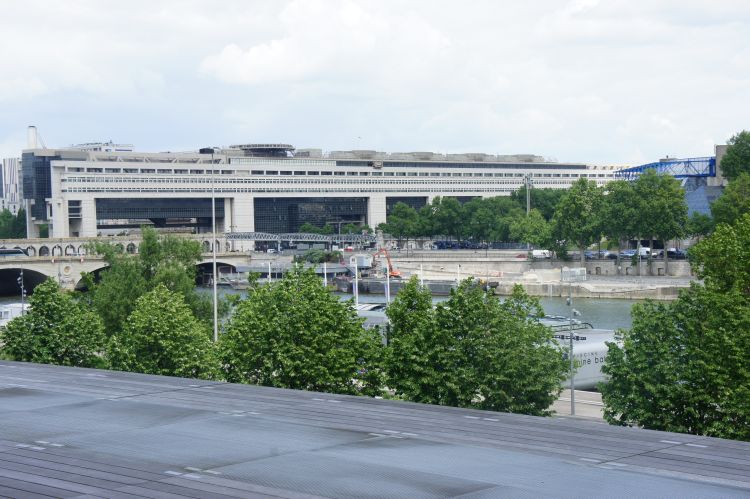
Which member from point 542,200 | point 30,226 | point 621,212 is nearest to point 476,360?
point 621,212

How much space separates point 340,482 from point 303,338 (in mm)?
10878

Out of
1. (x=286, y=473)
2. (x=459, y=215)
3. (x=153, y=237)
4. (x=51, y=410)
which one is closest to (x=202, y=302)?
(x=153, y=237)

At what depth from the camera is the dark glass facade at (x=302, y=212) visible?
11294 cm

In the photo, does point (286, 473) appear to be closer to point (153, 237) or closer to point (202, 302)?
point (202, 302)

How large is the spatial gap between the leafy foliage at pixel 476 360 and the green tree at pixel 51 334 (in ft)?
29.0

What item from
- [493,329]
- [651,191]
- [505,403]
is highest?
[651,191]

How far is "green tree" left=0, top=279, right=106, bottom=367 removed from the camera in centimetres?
2573

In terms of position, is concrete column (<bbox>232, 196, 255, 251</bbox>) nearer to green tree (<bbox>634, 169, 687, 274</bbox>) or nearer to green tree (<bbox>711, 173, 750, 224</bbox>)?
green tree (<bbox>634, 169, 687, 274</bbox>)

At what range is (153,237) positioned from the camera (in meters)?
39.1

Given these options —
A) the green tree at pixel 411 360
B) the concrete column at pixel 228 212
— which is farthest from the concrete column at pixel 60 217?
the green tree at pixel 411 360

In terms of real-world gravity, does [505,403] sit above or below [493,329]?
below

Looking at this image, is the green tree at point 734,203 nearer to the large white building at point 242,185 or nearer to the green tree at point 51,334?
the large white building at point 242,185

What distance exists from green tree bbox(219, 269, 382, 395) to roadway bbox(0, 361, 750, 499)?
3.92 metres

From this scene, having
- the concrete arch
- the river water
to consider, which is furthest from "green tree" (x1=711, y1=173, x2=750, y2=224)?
the concrete arch
